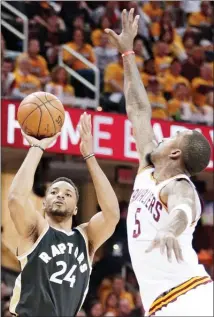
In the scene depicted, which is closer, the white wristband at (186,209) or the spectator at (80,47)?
the white wristband at (186,209)

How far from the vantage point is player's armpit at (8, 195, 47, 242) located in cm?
539

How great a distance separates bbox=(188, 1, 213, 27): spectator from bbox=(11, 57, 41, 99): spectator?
15.4 ft

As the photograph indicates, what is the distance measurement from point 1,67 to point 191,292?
710 centimetres

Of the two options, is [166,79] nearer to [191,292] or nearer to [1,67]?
[1,67]

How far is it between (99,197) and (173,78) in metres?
8.05

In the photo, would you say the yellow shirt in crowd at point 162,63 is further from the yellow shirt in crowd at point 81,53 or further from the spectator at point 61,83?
the spectator at point 61,83

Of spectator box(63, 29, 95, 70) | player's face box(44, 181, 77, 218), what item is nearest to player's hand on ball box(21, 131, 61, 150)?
player's face box(44, 181, 77, 218)

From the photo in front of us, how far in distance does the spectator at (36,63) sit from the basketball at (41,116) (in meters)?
5.84

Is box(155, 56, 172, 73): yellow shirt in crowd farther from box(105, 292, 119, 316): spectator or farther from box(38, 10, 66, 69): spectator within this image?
box(105, 292, 119, 316): spectator

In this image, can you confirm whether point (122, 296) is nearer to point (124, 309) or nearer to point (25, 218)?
point (124, 309)

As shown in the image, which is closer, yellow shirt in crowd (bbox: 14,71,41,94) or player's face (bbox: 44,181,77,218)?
player's face (bbox: 44,181,77,218)

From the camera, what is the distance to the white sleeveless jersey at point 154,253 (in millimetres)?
4883

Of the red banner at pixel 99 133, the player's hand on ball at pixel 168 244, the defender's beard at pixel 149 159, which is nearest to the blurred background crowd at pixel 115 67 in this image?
the red banner at pixel 99 133

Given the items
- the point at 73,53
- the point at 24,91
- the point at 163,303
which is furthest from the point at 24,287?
the point at 73,53
